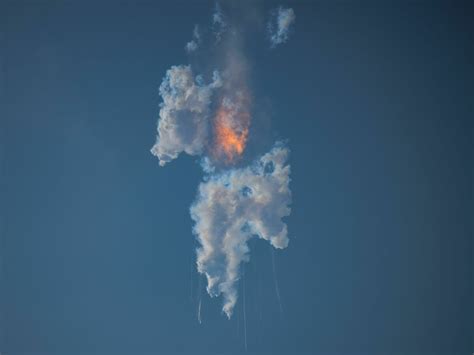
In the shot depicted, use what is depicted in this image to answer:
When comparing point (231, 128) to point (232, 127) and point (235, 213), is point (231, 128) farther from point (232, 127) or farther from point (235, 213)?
point (235, 213)

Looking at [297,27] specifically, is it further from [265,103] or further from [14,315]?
[14,315]

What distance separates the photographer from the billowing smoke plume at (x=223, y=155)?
18.5 m

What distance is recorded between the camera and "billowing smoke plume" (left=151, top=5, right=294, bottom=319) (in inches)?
729

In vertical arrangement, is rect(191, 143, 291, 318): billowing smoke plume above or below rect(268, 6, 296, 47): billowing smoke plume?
below

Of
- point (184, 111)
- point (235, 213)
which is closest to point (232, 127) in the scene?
point (184, 111)

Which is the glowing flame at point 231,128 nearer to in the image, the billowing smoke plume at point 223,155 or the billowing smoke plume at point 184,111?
the billowing smoke plume at point 223,155

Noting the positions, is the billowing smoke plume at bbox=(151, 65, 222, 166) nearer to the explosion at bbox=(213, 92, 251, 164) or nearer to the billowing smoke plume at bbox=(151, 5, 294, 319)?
the billowing smoke plume at bbox=(151, 5, 294, 319)

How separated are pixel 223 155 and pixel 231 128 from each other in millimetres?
1642

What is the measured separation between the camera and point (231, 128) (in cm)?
1867

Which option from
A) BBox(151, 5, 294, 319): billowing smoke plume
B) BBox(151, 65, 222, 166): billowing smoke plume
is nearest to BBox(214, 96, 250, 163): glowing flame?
BBox(151, 5, 294, 319): billowing smoke plume

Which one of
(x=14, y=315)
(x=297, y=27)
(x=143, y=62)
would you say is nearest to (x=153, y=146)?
(x=143, y=62)

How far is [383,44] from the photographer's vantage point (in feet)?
74.7

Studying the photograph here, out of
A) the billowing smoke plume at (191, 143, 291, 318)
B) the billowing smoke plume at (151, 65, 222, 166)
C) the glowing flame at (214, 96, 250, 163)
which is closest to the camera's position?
the billowing smoke plume at (151, 65, 222, 166)

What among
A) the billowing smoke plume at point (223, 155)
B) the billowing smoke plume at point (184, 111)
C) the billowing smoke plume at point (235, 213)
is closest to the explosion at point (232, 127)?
the billowing smoke plume at point (223, 155)
